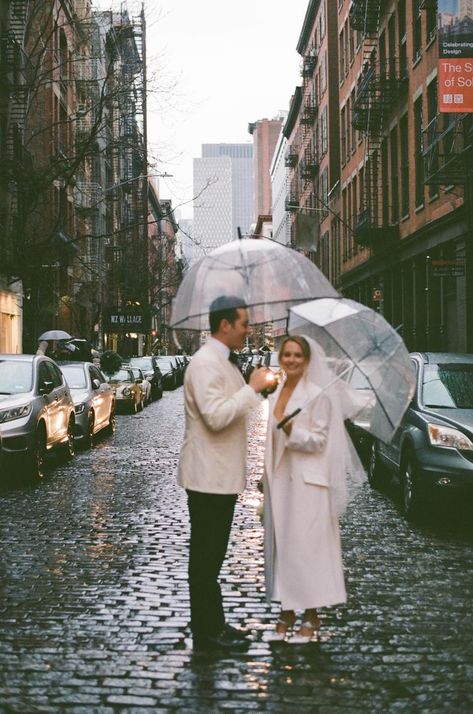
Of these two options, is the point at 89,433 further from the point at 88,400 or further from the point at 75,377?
the point at 75,377

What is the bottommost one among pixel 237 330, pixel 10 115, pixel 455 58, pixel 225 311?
pixel 237 330

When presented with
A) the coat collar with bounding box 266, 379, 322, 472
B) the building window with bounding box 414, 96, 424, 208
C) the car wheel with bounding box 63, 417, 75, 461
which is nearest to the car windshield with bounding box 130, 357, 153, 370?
the building window with bounding box 414, 96, 424, 208

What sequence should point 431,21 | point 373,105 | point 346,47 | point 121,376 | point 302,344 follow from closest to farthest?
point 302,344 < point 431,21 < point 121,376 < point 373,105 < point 346,47

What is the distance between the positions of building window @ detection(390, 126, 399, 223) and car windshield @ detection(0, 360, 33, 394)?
2078 centimetres

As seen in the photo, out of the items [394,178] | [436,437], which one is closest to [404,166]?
[394,178]

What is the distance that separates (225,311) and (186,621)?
2.05 m

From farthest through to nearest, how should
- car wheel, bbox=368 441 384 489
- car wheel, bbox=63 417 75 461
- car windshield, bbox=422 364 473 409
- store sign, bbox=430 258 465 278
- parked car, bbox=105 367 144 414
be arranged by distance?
parked car, bbox=105 367 144 414
store sign, bbox=430 258 465 278
car wheel, bbox=63 417 75 461
car wheel, bbox=368 441 384 489
car windshield, bbox=422 364 473 409

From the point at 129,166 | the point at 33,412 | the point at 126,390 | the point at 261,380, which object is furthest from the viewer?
the point at 129,166

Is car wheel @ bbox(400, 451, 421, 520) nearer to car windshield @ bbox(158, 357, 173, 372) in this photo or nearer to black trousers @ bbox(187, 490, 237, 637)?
black trousers @ bbox(187, 490, 237, 637)

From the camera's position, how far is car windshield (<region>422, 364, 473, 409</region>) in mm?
10091

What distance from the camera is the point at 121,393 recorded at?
27844 millimetres

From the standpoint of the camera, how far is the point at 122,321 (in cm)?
4988

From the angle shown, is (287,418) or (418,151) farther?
(418,151)

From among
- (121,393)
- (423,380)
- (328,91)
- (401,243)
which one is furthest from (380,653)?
(328,91)
